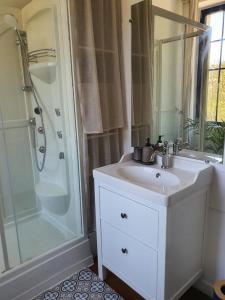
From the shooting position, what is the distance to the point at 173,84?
1610mm

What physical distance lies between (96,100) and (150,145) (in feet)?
1.69

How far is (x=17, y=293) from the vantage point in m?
1.57

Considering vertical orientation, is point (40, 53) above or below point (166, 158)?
above

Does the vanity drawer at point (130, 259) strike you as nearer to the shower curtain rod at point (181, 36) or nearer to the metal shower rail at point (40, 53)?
the shower curtain rod at point (181, 36)

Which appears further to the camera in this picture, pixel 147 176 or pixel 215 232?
pixel 147 176

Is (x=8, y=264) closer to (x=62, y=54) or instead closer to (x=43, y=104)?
(x=43, y=104)

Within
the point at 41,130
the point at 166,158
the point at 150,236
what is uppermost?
the point at 41,130

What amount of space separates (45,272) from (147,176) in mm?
1021

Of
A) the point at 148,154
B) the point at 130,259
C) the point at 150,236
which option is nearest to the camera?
the point at 150,236

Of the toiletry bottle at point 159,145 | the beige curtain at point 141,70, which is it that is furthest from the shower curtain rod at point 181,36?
the toiletry bottle at point 159,145

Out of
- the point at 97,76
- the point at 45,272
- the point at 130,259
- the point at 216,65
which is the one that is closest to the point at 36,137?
the point at 97,76

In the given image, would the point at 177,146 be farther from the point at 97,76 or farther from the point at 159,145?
the point at 97,76

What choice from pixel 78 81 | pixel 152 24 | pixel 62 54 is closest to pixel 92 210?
pixel 78 81

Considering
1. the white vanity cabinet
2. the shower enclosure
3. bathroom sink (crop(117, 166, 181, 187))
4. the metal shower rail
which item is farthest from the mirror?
the metal shower rail
